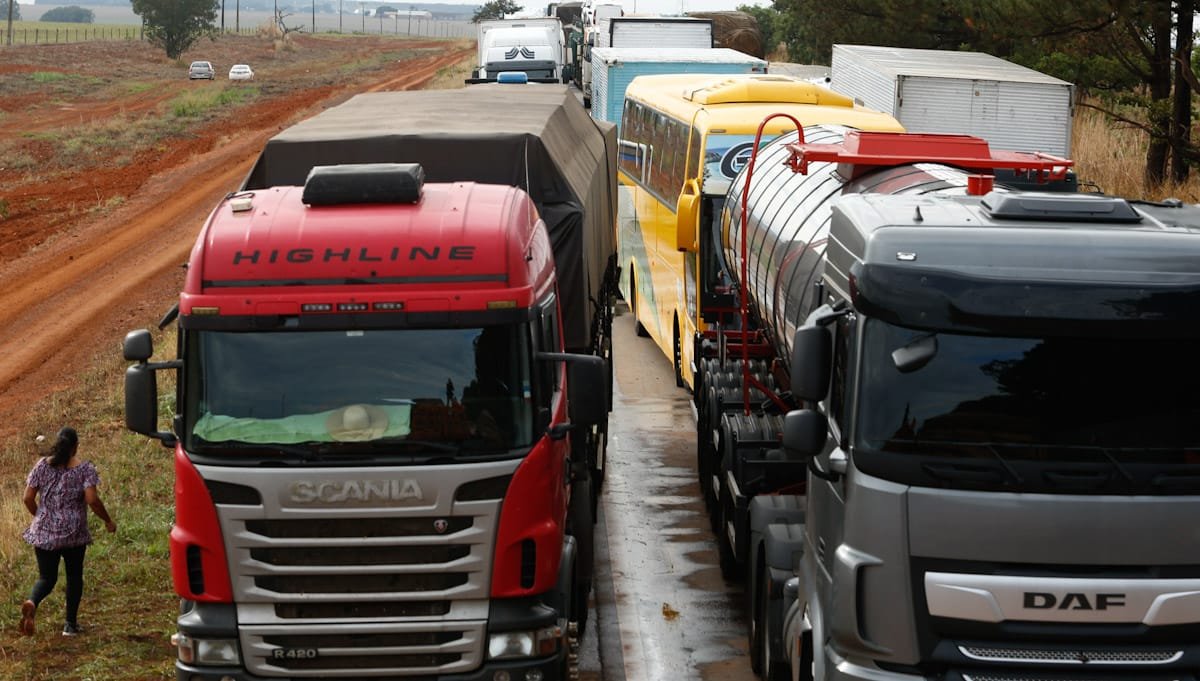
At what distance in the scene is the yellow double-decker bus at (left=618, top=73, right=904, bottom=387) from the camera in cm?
1454

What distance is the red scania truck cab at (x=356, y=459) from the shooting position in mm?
7660

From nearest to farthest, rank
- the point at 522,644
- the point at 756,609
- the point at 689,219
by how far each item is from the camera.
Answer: the point at 522,644
the point at 756,609
the point at 689,219

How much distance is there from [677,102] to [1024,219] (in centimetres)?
1084

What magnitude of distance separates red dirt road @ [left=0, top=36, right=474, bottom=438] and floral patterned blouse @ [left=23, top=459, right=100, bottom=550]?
8.08 m

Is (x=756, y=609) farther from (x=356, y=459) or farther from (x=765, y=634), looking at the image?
(x=356, y=459)

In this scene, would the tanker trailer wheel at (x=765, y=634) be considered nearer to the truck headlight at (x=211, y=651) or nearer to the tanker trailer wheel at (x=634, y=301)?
the truck headlight at (x=211, y=651)

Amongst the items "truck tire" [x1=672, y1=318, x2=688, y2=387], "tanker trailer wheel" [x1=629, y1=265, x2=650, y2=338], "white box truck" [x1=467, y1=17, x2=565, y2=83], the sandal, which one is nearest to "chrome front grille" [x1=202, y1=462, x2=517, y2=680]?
the sandal

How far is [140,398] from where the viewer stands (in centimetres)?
777

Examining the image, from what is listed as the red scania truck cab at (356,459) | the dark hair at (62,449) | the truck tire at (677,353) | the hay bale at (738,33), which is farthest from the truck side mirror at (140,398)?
the hay bale at (738,33)

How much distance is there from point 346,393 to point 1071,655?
375cm

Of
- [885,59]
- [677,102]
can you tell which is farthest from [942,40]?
[677,102]

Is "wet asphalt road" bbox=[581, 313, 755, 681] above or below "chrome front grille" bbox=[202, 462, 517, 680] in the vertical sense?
below

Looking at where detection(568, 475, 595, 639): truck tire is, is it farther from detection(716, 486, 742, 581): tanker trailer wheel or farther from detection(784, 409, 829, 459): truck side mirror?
detection(784, 409, 829, 459): truck side mirror

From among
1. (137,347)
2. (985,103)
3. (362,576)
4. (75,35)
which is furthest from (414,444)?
(75,35)
